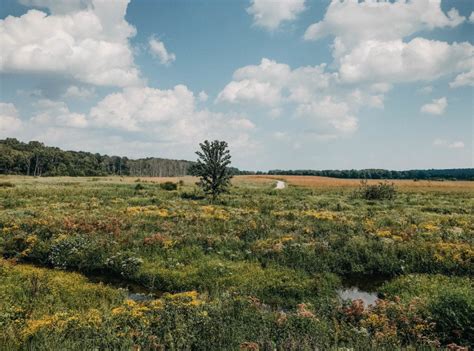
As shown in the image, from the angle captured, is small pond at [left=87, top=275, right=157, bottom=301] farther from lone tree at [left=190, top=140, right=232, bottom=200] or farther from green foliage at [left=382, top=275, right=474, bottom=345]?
lone tree at [left=190, top=140, right=232, bottom=200]

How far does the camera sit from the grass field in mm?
8328

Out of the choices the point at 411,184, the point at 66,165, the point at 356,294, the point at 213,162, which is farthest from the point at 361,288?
the point at 66,165

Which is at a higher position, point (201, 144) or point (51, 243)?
point (201, 144)

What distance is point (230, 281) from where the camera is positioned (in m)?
13.3

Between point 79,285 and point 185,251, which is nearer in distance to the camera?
point 79,285

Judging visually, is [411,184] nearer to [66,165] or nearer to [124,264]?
[124,264]

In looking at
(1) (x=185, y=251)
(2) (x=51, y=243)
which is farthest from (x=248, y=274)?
(2) (x=51, y=243)

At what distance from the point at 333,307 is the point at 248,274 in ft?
13.8

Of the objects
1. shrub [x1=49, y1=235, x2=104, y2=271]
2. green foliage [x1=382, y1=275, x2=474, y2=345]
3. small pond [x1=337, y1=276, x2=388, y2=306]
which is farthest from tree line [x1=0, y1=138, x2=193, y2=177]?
green foliage [x1=382, y1=275, x2=474, y2=345]

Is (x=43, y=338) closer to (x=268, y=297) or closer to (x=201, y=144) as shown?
(x=268, y=297)

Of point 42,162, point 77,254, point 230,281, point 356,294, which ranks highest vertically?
point 42,162

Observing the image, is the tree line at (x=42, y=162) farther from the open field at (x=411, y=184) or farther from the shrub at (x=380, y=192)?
the shrub at (x=380, y=192)

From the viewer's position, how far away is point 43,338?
793 cm

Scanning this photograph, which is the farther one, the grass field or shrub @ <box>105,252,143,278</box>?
shrub @ <box>105,252,143,278</box>
